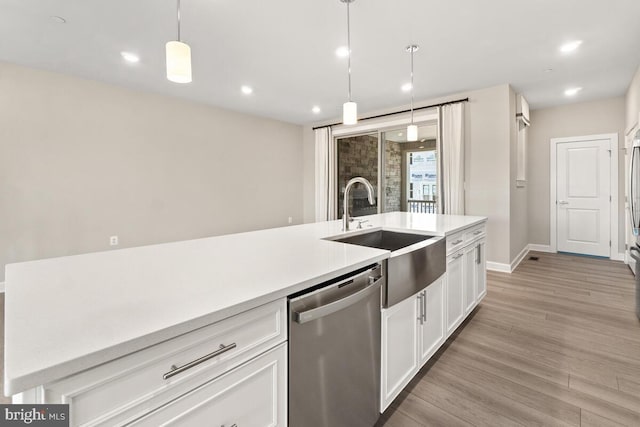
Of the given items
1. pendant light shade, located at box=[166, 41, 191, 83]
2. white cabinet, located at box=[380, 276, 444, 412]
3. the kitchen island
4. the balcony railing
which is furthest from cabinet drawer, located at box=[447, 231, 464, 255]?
the balcony railing

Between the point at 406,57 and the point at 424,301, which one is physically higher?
the point at 406,57

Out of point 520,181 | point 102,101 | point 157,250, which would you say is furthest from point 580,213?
point 102,101

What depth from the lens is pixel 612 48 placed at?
3.17 meters

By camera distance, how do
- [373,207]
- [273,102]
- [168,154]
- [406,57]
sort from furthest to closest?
1. [373,207]
2. [273,102]
3. [168,154]
4. [406,57]

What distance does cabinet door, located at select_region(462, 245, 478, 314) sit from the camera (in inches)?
100

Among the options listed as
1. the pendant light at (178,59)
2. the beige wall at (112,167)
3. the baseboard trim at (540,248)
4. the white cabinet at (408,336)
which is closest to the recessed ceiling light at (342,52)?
the pendant light at (178,59)

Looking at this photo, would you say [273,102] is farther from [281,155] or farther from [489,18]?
[489,18]

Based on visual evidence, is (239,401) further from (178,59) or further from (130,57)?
(130,57)

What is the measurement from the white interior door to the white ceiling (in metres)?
1.02

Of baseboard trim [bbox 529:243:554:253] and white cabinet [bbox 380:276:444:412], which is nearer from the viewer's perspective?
white cabinet [bbox 380:276:444:412]

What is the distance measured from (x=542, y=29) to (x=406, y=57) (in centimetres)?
124

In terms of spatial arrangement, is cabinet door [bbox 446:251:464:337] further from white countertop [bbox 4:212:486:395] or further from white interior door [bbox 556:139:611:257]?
white interior door [bbox 556:139:611:257]

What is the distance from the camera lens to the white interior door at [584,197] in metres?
5.01

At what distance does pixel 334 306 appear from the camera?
1161 millimetres
